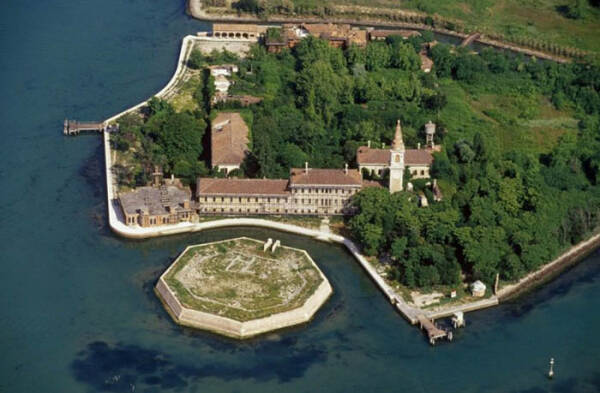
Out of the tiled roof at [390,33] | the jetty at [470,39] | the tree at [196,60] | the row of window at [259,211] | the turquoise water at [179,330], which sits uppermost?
the tiled roof at [390,33]

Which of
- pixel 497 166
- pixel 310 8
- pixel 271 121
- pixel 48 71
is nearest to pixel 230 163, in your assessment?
pixel 271 121

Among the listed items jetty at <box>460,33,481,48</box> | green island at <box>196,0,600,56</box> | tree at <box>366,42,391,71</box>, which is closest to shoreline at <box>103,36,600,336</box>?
tree at <box>366,42,391,71</box>

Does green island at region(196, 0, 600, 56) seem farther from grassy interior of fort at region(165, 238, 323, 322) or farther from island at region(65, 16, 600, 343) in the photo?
grassy interior of fort at region(165, 238, 323, 322)

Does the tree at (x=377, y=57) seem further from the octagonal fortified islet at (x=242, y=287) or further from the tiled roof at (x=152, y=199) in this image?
the octagonal fortified islet at (x=242, y=287)

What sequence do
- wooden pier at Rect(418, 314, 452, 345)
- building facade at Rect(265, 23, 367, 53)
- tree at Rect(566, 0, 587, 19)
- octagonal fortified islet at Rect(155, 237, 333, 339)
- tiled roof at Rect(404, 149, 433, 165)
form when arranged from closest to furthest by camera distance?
wooden pier at Rect(418, 314, 452, 345) → octagonal fortified islet at Rect(155, 237, 333, 339) → tiled roof at Rect(404, 149, 433, 165) → building facade at Rect(265, 23, 367, 53) → tree at Rect(566, 0, 587, 19)

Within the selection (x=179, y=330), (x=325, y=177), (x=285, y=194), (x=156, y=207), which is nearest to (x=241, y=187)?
(x=285, y=194)

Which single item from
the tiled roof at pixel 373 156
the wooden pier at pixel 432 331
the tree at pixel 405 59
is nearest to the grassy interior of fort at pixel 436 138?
the tree at pixel 405 59

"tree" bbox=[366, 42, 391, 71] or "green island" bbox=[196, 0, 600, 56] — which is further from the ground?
"green island" bbox=[196, 0, 600, 56]
